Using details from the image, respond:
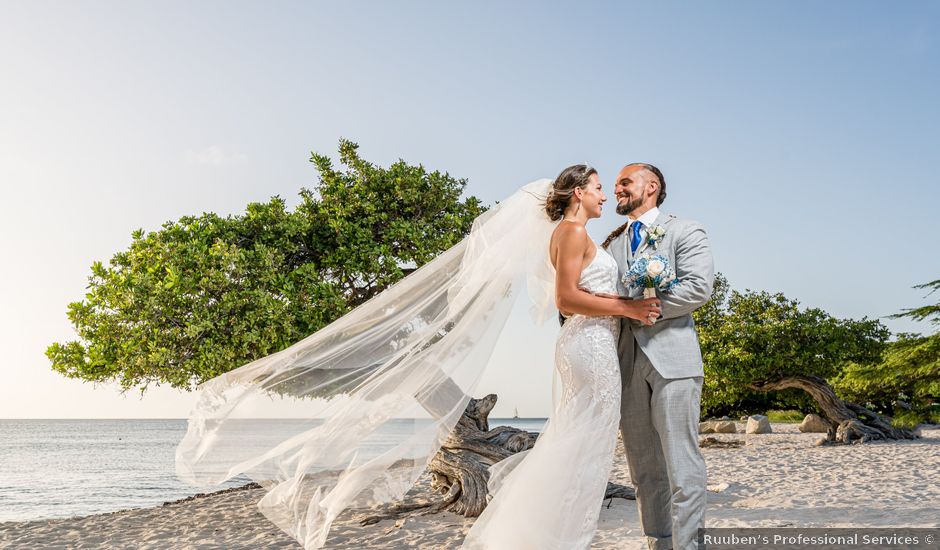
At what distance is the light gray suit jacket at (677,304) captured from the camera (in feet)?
13.2

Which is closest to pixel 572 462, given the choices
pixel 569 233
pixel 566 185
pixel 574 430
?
pixel 574 430

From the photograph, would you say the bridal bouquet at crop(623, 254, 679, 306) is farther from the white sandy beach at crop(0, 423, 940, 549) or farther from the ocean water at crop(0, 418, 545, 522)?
the ocean water at crop(0, 418, 545, 522)

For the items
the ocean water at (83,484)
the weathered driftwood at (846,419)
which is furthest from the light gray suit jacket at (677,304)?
the weathered driftwood at (846,419)

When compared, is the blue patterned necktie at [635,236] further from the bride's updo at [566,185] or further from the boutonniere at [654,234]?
the bride's updo at [566,185]

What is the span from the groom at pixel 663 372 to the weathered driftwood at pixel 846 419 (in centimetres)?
1577

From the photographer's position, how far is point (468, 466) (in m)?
7.95

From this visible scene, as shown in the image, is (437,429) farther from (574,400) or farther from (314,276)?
(314,276)

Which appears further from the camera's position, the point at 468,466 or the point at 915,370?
the point at 468,466

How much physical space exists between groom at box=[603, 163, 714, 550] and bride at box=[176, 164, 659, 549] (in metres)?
0.16

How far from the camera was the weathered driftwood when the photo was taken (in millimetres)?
17781

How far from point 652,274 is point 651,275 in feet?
0.04

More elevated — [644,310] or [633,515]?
[644,310]

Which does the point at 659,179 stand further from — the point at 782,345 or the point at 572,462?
the point at 782,345

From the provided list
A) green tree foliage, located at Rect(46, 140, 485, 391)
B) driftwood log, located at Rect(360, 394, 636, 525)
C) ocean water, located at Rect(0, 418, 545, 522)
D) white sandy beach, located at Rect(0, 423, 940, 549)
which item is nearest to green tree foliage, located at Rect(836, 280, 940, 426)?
white sandy beach, located at Rect(0, 423, 940, 549)
